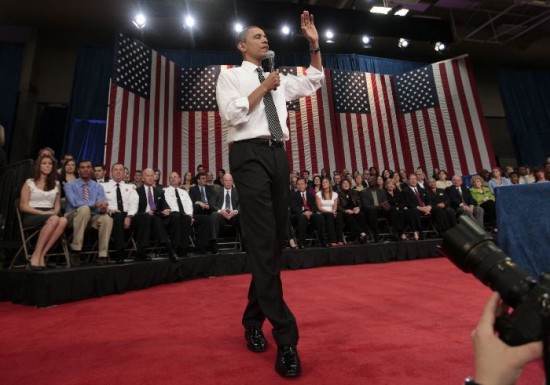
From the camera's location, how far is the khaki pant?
3.51m

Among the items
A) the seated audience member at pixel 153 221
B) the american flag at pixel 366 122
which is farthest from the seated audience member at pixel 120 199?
the american flag at pixel 366 122

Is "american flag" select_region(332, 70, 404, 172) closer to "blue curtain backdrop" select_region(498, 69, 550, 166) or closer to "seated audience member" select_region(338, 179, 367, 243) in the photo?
"seated audience member" select_region(338, 179, 367, 243)

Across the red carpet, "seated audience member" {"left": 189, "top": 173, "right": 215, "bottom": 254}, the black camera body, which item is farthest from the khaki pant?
the black camera body

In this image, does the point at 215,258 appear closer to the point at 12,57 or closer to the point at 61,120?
the point at 61,120

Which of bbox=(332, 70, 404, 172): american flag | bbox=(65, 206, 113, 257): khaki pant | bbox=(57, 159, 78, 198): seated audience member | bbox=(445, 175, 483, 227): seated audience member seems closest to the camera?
bbox=(65, 206, 113, 257): khaki pant

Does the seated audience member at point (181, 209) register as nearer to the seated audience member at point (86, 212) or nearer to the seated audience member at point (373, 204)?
the seated audience member at point (86, 212)

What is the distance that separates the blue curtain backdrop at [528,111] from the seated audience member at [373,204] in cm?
708

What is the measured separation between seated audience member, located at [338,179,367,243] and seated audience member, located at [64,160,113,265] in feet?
11.8

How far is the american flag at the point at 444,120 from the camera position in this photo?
8.03 meters

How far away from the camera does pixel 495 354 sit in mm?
468

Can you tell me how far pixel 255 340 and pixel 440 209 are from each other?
5556 millimetres

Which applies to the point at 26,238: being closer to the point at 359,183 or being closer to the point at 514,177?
the point at 359,183

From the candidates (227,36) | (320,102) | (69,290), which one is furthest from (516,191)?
(227,36)

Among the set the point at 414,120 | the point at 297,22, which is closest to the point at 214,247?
the point at 297,22
